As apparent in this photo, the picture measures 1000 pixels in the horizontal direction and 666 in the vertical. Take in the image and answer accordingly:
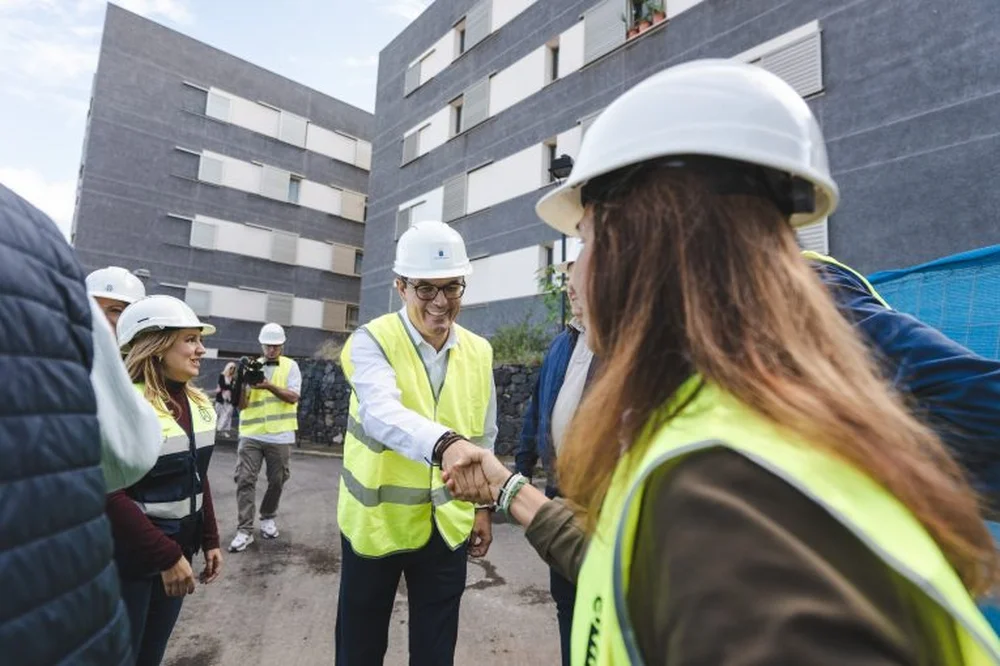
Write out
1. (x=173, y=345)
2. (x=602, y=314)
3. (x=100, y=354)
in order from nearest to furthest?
(x=602, y=314) → (x=100, y=354) → (x=173, y=345)

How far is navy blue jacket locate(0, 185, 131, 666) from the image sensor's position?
102cm

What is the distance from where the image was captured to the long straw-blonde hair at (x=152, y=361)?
2.65 metres

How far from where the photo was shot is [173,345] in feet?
9.09

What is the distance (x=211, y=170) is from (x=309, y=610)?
86.6 ft

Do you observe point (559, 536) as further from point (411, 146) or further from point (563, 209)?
point (411, 146)

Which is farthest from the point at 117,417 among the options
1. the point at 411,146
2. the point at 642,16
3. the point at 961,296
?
the point at 411,146

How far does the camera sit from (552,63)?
16391mm

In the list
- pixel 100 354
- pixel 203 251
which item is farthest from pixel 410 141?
pixel 100 354

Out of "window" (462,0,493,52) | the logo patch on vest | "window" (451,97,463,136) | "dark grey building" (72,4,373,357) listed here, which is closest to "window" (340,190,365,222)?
"dark grey building" (72,4,373,357)

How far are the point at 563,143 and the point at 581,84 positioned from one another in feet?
4.97

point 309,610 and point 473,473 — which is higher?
point 473,473

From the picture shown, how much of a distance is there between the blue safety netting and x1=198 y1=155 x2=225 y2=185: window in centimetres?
2866

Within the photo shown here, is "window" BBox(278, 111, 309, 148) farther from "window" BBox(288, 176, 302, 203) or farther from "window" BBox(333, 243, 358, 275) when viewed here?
"window" BBox(333, 243, 358, 275)

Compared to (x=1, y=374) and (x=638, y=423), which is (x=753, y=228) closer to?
(x=638, y=423)
